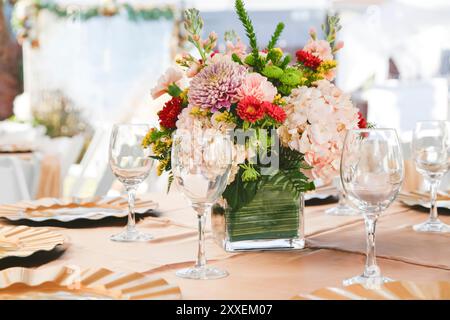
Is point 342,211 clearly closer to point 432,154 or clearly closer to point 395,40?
point 432,154

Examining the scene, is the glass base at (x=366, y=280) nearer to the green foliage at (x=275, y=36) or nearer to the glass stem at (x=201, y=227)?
the glass stem at (x=201, y=227)

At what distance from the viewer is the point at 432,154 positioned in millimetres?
1397

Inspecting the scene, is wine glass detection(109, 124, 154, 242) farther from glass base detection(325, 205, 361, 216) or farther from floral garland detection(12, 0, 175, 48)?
floral garland detection(12, 0, 175, 48)

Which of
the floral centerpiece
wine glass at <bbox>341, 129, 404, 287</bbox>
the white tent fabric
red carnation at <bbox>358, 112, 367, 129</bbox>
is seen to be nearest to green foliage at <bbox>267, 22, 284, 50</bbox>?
the floral centerpiece

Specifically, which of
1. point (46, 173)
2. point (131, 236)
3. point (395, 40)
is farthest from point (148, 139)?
point (395, 40)

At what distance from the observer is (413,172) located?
116 inches

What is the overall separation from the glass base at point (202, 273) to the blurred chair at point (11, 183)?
225 centimetres

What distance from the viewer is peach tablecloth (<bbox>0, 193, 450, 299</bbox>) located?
0.96 m

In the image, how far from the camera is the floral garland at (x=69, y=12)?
803 centimetres

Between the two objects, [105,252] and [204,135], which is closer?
[204,135]

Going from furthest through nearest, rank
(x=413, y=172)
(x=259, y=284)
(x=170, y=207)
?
(x=413, y=172) → (x=170, y=207) → (x=259, y=284)

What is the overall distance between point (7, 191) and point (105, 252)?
2074 millimetres

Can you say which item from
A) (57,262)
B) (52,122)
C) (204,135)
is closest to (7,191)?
(57,262)
